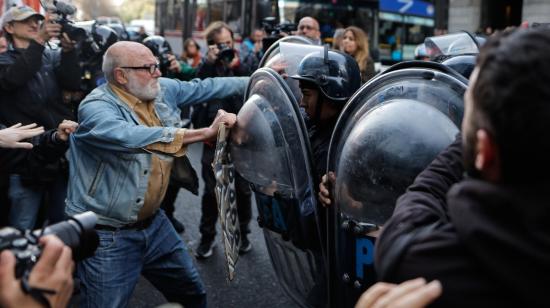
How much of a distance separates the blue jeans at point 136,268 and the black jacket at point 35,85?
117cm

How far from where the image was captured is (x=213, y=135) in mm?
2486

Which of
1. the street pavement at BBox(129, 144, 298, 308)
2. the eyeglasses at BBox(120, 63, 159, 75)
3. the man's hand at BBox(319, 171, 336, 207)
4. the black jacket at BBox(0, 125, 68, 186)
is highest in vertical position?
the eyeglasses at BBox(120, 63, 159, 75)

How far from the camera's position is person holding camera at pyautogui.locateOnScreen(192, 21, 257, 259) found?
4.68 meters

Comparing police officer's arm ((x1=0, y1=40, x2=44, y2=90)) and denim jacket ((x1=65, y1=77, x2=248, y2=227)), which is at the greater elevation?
police officer's arm ((x1=0, y1=40, x2=44, y2=90))

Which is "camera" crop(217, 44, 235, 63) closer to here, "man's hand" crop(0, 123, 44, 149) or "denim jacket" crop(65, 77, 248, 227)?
"denim jacket" crop(65, 77, 248, 227)

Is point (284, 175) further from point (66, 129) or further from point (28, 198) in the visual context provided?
point (28, 198)

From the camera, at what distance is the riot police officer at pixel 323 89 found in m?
2.63

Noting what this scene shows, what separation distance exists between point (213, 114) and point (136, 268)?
2.21 m

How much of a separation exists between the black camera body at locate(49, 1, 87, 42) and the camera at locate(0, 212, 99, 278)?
3.02m

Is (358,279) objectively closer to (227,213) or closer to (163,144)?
(227,213)

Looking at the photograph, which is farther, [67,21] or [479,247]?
[67,21]

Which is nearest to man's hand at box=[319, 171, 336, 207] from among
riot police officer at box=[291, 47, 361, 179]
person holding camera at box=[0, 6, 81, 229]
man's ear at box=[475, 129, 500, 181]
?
riot police officer at box=[291, 47, 361, 179]

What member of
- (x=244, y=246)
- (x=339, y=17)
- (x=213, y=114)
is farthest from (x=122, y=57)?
(x=339, y=17)

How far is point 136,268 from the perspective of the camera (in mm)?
2779
